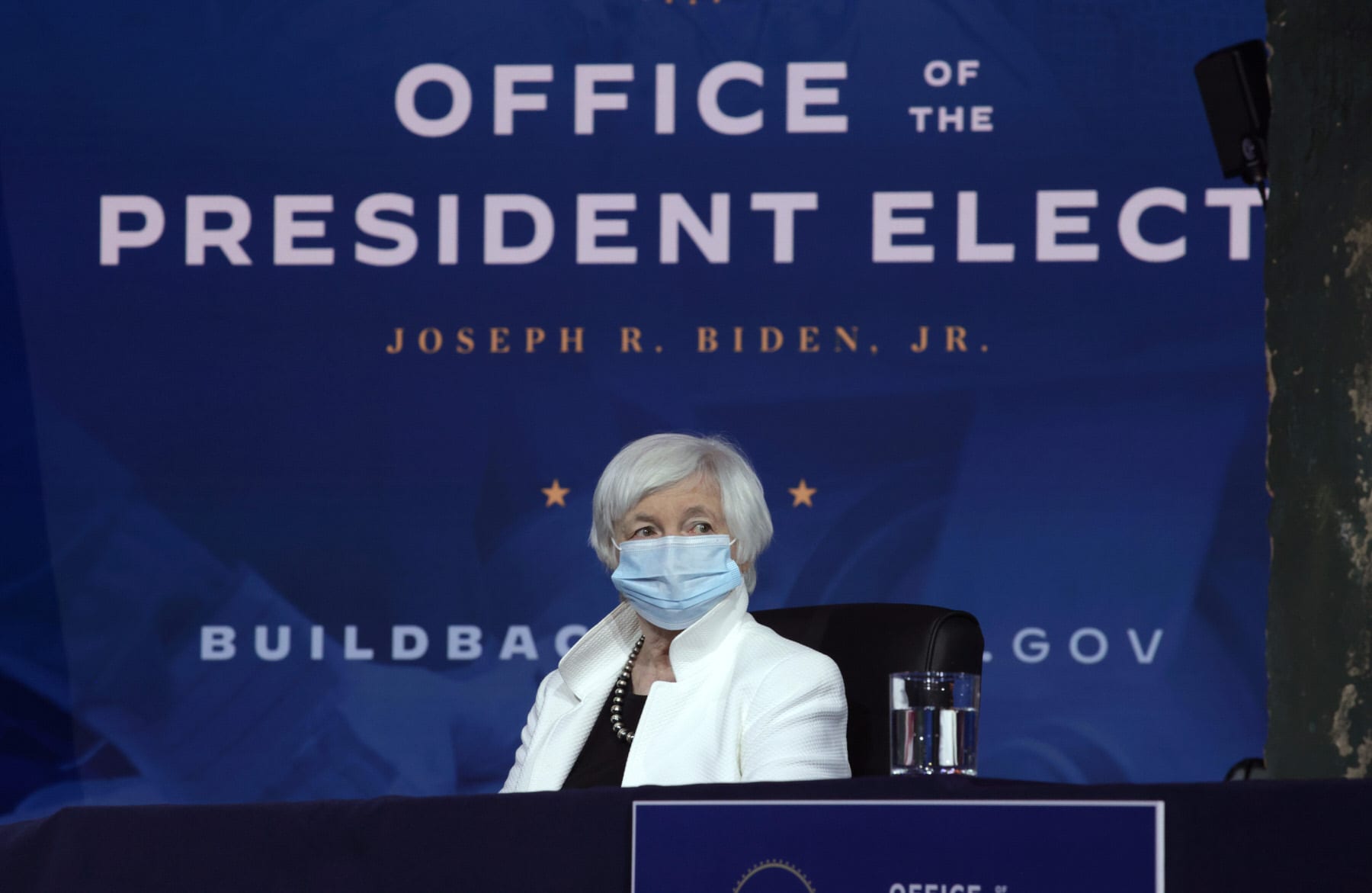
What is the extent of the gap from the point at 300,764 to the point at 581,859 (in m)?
2.70

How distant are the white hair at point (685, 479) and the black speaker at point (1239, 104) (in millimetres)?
1224

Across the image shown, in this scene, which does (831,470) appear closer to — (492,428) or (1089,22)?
(492,428)

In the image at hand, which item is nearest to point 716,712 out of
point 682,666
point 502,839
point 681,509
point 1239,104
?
point 682,666

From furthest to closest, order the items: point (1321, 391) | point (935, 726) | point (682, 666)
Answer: point (682, 666) < point (1321, 391) < point (935, 726)

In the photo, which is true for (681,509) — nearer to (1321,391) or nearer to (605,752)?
(605,752)

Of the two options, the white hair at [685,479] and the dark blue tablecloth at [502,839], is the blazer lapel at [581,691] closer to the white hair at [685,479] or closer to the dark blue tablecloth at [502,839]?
the white hair at [685,479]

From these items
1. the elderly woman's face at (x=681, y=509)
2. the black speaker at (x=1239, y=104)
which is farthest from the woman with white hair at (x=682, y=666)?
the black speaker at (x=1239, y=104)

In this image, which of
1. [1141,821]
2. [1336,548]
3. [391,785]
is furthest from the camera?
[391,785]

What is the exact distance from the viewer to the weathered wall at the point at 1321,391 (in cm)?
191

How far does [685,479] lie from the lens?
238cm

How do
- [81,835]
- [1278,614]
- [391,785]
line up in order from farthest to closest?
[391,785] < [1278,614] < [81,835]

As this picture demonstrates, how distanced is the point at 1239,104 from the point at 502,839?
2.40m

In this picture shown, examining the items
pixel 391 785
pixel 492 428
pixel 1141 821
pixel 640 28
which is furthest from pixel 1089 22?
pixel 1141 821

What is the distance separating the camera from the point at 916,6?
380 cm
